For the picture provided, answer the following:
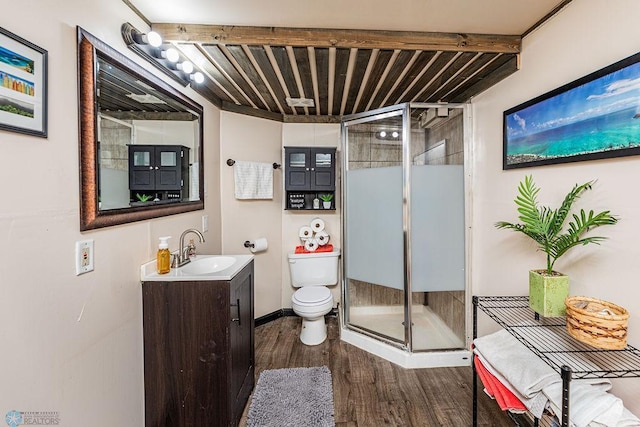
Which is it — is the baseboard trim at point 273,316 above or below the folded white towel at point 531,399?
below

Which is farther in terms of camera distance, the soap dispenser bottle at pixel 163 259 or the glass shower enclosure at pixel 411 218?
the glass shower enclosure at pixel 411 218

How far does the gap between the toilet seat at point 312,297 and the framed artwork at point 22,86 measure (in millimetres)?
1930

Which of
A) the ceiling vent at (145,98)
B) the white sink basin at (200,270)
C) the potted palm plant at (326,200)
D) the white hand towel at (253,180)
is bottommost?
the white sink basin at (200,270)

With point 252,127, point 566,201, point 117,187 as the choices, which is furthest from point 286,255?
point 566,201

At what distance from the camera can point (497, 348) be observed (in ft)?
4.32

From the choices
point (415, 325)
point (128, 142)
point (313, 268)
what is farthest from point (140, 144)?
point (415, 325)

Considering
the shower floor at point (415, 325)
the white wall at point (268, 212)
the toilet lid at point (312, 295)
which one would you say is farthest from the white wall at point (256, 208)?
the shower floor at point (415, 325)

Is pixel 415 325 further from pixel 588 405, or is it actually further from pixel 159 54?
pixel 159 54

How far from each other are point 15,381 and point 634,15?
97.3 inches

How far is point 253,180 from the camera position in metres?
2.59

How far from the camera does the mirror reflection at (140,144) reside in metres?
1.19

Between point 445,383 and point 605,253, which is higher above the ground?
point 605,253

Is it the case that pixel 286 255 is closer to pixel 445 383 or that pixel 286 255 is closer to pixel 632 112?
pixel 445 383

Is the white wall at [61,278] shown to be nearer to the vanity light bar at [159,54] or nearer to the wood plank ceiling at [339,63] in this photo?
the vanity light bar at [159,54]
